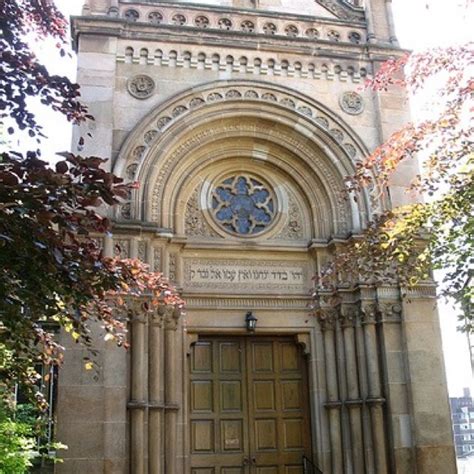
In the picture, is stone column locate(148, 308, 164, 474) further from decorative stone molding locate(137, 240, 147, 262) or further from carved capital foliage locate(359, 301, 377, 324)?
carved capital foliage locate(359, 301, 377, 324)

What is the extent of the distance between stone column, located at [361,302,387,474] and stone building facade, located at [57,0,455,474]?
0.07ft

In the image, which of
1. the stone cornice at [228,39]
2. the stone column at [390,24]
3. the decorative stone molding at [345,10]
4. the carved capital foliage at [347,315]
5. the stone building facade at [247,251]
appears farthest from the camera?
Result: the decorative stone molding at [345,10]

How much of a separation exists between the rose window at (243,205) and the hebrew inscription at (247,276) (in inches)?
24.4

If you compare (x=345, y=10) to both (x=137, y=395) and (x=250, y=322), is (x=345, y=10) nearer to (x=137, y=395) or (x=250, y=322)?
(x=250, y=322)

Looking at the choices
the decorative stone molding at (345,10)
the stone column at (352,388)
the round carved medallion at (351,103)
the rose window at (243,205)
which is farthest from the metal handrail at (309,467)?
the decorative stone molding at (345,10)

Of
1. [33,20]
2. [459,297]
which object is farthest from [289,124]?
[33,20]

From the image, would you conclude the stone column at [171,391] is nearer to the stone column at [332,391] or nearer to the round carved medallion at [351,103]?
the stone column at [332,391]

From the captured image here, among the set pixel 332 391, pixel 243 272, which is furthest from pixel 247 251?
pixel 332 391

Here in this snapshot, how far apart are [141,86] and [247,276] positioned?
11.9 feet

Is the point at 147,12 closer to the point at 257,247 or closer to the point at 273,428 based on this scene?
the point at 257,247

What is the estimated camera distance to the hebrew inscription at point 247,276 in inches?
424

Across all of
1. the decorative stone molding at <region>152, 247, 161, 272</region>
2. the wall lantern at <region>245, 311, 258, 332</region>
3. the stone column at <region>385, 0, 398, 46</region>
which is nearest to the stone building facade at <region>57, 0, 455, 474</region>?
the decorative stone molding at <region>152, 247, 161, 272</region>

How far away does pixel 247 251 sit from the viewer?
36.2 feet

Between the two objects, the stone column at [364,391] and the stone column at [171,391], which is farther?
the stone column at [364,391]
